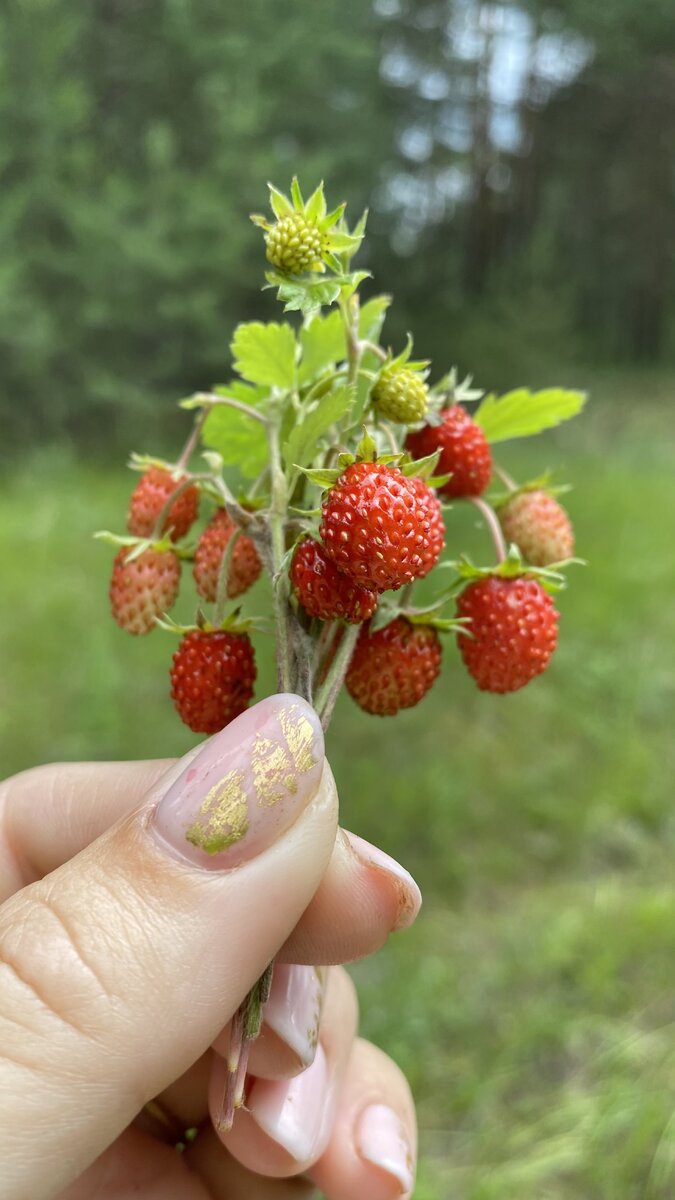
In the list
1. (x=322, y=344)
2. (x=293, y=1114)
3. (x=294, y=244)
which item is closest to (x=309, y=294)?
(x=294, y=244)

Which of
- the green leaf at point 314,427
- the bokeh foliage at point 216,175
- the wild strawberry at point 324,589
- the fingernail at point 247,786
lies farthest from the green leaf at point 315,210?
the bokeh foliage at point 216,175

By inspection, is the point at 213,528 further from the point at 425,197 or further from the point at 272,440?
the point at 425,197

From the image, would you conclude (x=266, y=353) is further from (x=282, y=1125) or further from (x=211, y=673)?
(x=282, y=1125)

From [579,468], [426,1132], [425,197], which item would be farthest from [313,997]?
[425,197]

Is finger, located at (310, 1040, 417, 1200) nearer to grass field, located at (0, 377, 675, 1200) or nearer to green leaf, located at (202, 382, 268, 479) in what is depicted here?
grass field, located at (0, 377, 675, 1200)

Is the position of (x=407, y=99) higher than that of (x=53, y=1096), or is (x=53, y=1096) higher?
(x=407, y=99)

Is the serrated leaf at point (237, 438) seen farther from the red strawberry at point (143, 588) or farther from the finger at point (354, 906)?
the finger at point (354, 906)
